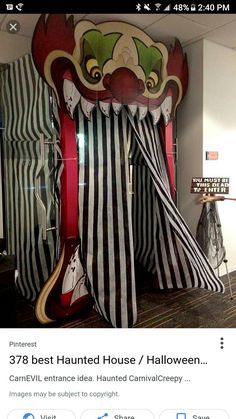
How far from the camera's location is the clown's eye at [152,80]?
117cm

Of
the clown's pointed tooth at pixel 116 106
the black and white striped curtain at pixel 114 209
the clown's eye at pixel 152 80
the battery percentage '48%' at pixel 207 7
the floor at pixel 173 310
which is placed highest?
the clown's eye at pixel 152 80

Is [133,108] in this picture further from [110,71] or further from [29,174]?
[29,174]

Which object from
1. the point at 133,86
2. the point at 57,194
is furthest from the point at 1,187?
the point at 133,86

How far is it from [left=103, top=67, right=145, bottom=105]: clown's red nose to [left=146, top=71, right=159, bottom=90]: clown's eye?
0.03m

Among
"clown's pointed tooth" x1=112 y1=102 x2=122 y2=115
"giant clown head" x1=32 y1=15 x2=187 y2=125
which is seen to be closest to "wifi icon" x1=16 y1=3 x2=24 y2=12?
"giant clown head" x1=32 y1=15 x2=187 y2=125

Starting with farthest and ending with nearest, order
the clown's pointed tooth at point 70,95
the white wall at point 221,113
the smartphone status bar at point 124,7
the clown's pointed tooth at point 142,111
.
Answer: the clown's pointed tooth at point 142,111, the clown's pointed tooth at point 70,95, the white wall at point 221,113, the smartphone status bar at point 124,7

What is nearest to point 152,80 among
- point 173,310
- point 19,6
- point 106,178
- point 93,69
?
point 93,69

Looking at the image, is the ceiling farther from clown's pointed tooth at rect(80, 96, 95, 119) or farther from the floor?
the floor

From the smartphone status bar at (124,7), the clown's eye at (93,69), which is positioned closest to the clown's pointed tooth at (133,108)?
the clown's eye at (93,69)

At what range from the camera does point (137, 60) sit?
3.64 ft

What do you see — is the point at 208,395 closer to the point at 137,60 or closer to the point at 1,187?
the point at 137,60

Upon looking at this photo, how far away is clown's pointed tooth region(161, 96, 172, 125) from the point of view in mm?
1275

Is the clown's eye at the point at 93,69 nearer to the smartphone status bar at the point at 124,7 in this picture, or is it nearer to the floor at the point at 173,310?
the smartphone status bar at the point at 124,7

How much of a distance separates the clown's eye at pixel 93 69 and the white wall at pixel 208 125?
1.22 feet
